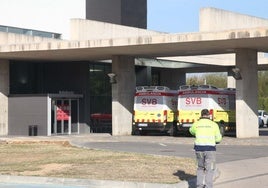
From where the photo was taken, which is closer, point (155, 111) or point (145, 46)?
point (145, 46)

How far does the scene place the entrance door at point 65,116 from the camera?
120ft

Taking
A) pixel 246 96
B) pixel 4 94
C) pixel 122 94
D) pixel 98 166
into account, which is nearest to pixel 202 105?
pixel 246 96

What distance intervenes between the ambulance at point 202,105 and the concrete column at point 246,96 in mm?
1414

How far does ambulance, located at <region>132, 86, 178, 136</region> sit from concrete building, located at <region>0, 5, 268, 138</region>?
67.0 inches

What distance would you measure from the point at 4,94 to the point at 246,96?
50.4 feet

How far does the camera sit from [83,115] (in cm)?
3897

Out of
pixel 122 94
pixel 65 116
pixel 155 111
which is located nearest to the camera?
pixel 155 111

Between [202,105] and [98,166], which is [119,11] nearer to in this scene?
[202,105]

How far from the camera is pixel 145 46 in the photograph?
30094 millimetres

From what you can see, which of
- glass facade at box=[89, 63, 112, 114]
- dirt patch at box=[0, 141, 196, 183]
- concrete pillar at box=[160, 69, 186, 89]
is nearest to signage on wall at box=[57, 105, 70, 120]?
glass facade at box=[89, 63, 112, 114]

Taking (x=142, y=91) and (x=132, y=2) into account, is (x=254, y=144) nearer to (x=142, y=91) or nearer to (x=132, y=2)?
(x=142, y=91)

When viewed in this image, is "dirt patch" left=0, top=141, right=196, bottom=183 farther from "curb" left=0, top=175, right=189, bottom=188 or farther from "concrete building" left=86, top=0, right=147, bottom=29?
"concrete building" left=86, top=0, right=147, bottom=29

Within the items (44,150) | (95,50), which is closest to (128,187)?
(44,150)

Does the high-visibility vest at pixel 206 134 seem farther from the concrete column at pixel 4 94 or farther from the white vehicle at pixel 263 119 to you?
the white vehicle at pixel 263 119
